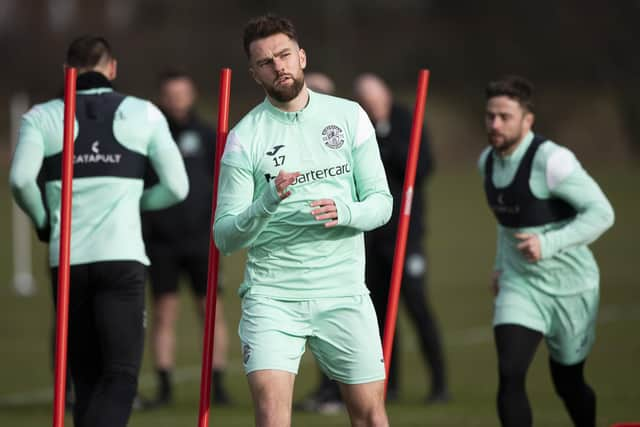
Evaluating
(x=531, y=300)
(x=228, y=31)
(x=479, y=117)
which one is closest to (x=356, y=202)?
(x=531, y=300)

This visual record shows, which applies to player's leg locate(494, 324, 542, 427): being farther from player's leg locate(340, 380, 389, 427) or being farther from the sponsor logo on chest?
the sponsor logo on chest

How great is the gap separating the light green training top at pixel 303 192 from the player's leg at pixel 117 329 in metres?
1.04

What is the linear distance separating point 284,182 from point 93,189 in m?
1.71

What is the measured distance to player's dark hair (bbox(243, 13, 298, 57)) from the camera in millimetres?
5742

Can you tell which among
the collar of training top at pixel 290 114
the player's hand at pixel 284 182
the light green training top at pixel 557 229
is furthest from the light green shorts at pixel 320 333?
the light green training top at pixel 557 229

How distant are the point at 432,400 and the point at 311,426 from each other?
4.63 feet

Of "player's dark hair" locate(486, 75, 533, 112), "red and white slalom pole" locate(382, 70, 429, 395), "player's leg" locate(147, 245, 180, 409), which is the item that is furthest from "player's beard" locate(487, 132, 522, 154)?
"player's leg" locate(147, 245, 180, 409)

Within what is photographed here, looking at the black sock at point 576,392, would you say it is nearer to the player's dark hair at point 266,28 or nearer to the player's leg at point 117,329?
the player's leg at point 117,329

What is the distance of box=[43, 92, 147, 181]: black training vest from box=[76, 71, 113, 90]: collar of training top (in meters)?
0.05

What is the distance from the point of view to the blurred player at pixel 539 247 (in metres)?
7.12

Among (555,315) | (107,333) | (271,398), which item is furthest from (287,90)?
(555,315)

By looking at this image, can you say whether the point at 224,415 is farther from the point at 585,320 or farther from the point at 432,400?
the point at 585,320

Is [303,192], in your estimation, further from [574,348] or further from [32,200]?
[574,348]

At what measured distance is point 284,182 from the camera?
534cm
